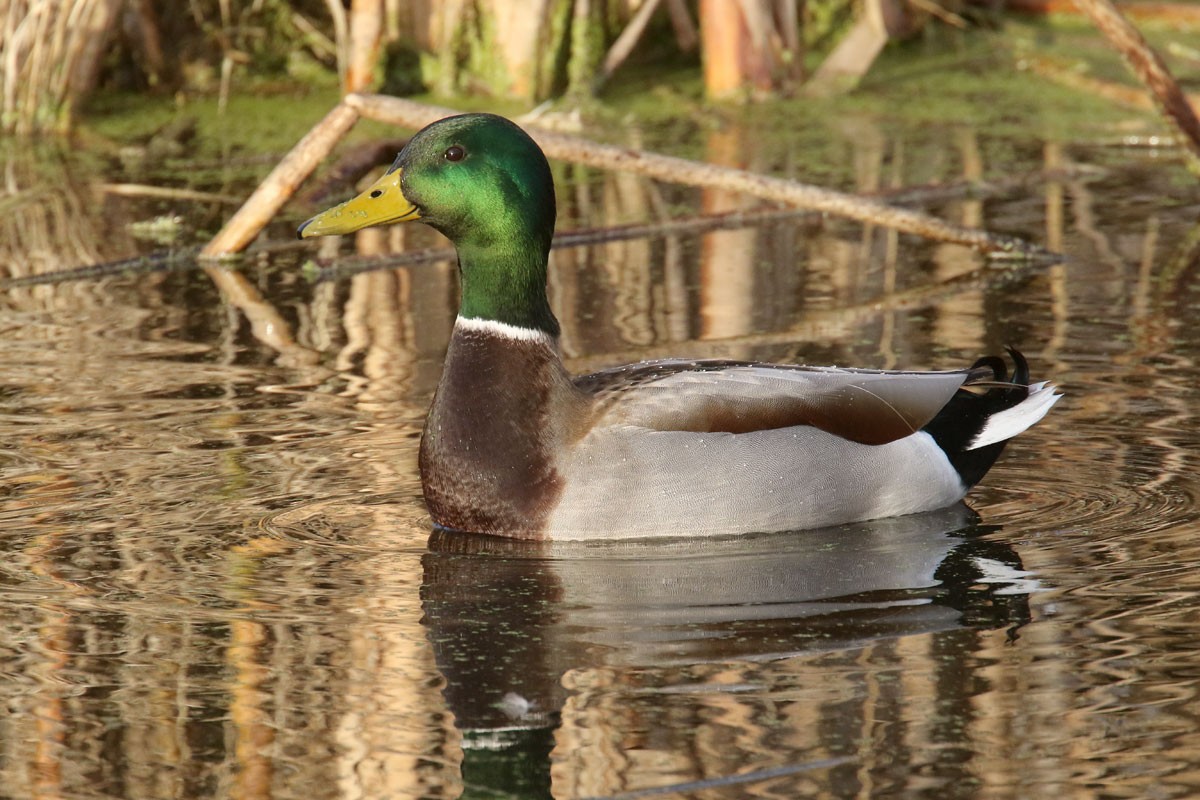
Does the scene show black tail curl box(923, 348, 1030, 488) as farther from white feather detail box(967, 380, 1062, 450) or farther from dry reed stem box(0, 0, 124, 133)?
dry reed stem box(0, 0, 124, 133)

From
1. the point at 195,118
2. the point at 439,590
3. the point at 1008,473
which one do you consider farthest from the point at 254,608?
the point at 195,118

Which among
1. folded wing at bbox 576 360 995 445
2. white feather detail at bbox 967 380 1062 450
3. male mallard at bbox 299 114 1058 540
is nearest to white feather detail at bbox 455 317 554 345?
male mallard at bbox 299 114 1058 540

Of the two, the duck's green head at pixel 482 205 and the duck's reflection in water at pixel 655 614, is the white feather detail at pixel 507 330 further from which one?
the duck's reflection in water at pixel 655 614

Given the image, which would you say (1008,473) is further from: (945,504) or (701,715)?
(701,715)

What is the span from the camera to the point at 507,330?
5.39m

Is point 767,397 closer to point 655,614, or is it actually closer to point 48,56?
point 655,614

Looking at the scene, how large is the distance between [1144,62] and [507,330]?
448cm

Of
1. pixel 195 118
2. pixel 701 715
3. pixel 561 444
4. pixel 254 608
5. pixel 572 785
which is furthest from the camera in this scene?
pixel 195 118

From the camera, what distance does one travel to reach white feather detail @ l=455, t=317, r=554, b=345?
5375mm

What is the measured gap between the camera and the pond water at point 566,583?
3.67m

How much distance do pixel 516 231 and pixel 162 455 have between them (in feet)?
4.42

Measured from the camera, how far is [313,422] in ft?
20.7

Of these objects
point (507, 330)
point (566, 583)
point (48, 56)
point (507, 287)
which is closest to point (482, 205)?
point (507, 287)

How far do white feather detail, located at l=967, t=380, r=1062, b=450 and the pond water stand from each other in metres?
0.18
